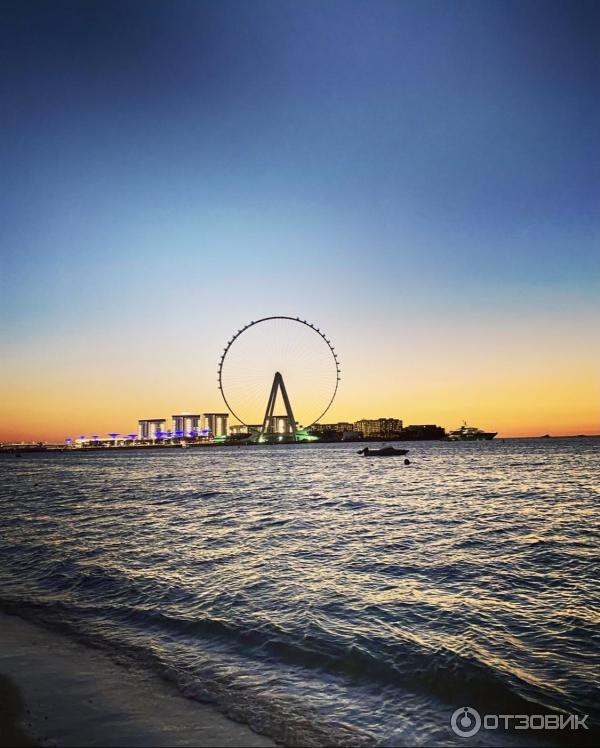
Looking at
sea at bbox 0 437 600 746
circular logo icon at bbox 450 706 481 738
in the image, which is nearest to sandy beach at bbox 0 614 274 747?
sea at bbox 0 437 600 746

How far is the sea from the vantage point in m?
7.31

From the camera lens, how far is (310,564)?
16734 mm

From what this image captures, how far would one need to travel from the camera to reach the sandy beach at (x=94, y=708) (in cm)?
611

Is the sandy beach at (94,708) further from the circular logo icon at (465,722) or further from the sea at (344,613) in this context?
the circular logo icon at (465,722)

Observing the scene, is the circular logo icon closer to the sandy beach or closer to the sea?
the sea

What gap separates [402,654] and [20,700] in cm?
630

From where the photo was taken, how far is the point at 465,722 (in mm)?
6984

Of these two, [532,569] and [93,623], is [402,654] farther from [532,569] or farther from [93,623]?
[532,569]

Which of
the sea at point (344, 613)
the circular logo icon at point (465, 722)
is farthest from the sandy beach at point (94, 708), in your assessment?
the circular logo icon at point (465, 722)

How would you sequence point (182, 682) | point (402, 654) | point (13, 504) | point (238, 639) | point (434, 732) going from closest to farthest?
point (434, 732) → point (182, 682) → point (402, 654) → point (238, 639) → point (13, 504)

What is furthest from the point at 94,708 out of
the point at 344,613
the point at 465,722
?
the point at 344,613

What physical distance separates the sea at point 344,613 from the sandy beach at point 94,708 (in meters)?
0.43

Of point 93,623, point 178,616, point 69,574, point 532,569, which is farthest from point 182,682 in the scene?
point 532,569

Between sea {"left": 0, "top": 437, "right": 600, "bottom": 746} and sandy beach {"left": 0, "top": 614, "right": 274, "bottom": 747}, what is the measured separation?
43 centimetres
